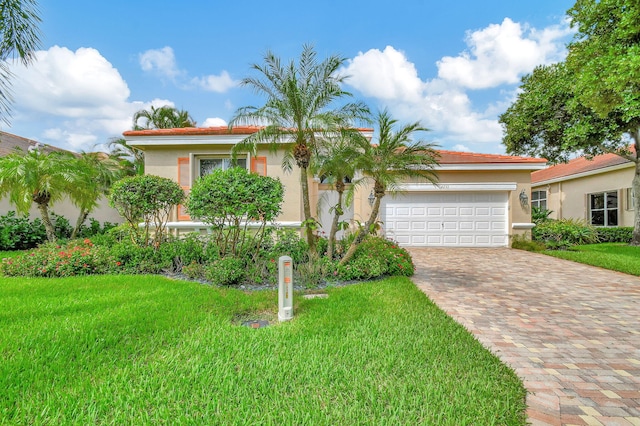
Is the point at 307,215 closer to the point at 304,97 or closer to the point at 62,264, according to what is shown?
the point at 304,97

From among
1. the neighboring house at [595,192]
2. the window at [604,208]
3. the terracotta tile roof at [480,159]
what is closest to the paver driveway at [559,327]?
the terracotta tile roof at [480,159]

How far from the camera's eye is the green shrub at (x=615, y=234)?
46.2ft

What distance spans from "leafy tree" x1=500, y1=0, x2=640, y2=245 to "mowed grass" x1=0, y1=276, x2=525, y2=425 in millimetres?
8945

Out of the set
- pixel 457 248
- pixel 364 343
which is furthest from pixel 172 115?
pixel 364 343

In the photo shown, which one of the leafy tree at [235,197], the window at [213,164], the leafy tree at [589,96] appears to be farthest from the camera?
the window at [213,164]

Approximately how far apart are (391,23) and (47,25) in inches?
401

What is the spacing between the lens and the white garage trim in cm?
1294

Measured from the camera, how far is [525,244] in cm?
1247

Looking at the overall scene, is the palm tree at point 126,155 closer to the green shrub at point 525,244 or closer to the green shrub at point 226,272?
the green shrub at point 226,272

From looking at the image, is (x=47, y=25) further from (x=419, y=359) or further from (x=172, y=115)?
(x=172, y=115)

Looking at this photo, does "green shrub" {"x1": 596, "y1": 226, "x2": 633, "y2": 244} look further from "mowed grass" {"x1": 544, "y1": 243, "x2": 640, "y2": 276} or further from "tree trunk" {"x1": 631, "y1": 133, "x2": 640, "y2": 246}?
"mowed grass" {"x1": 544, "y1": 243, "x2": 640, "y2": 276}

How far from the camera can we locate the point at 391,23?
10.6 metres

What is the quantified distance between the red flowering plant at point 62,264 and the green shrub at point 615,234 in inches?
802

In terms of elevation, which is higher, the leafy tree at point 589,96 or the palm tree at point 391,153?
the leafy tree at point 589,96
